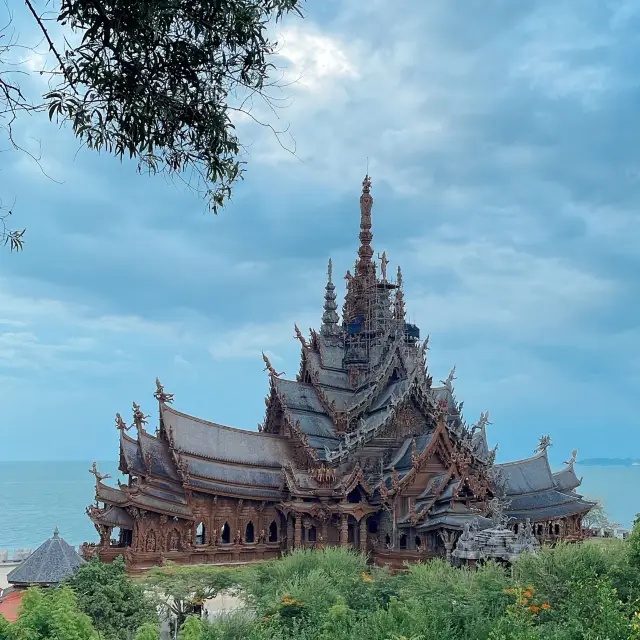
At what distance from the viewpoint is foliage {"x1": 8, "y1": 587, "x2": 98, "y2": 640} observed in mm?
15922

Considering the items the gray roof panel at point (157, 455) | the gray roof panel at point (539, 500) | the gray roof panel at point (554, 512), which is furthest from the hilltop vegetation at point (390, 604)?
the gray roof panel at point (539, 500)

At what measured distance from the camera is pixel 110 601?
19391 mm

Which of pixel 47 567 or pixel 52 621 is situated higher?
pixel 47 567

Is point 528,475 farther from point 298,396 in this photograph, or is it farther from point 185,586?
point 185,586

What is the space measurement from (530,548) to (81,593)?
523 inches

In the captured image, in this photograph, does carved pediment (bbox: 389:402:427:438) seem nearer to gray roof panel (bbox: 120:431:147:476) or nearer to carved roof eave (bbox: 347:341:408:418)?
carved roof eave (bbox: 347:341:408:418)

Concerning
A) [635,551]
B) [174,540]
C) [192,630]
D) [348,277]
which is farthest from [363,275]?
[192,630]

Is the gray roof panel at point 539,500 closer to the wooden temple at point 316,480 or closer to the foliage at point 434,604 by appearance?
the wooden temple at point 316,480

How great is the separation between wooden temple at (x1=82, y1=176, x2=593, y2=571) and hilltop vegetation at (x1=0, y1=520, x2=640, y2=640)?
563cm

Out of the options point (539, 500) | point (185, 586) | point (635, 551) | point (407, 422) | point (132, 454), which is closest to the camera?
point (635, 551)

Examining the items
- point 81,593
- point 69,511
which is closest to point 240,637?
point 81,593

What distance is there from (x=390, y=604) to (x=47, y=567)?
12.7 m

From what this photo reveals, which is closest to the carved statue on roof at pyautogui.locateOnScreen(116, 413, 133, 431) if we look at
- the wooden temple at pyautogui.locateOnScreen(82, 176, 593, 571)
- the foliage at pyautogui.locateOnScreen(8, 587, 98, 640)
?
the wooden temple at pyautogui.locateOnScreen(82, 176, 593, 571)

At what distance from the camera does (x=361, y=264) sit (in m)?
42.7
